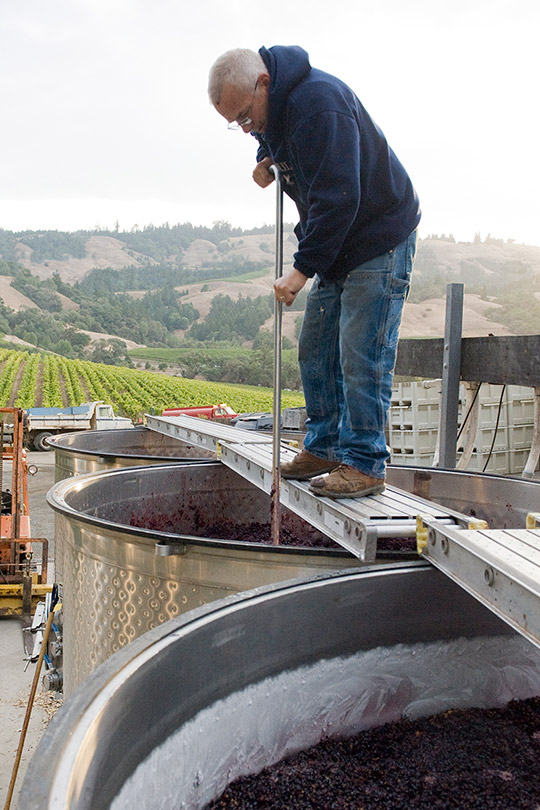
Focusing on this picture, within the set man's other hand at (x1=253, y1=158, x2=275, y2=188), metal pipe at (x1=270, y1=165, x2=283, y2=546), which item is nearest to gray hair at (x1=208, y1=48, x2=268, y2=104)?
metal pipe at (x1=270, y1=165, x2=283, y2=546)

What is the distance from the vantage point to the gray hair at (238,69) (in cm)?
204

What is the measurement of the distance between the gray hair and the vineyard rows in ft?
106

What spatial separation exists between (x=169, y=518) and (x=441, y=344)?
5.84 ft

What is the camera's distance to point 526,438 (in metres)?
9.41

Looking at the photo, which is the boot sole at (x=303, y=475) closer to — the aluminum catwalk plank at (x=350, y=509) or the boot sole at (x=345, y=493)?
the aluminum catwalk plank at (x=350, y=509)

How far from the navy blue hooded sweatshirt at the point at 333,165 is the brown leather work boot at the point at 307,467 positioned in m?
0.66

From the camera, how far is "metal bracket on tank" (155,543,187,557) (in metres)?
1.93

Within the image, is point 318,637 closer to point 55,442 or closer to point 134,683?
point 134,683


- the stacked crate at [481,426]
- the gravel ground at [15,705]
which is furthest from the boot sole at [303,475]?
the stacked crate at [481,426]

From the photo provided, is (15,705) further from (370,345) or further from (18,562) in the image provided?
(370,345)

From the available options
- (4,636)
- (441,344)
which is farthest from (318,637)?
(4,636)

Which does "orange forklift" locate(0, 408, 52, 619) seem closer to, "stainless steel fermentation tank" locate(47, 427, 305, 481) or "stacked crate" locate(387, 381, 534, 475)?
"stainless steel fermentation tank" locate(47, 427, 305, 481)

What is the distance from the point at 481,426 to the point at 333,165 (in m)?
7.67

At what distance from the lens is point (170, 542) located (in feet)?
6.35
